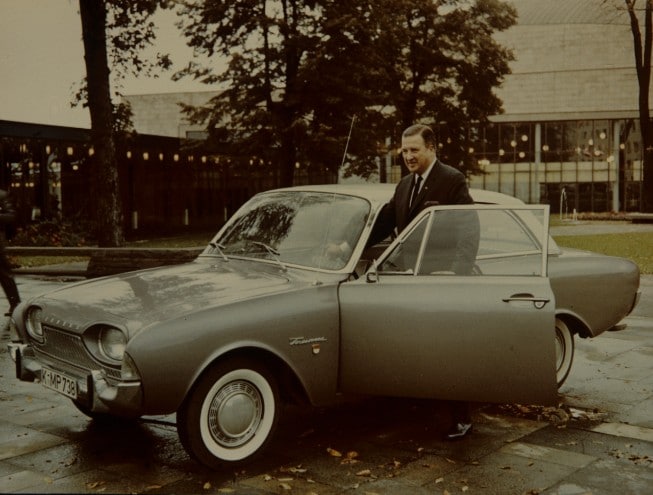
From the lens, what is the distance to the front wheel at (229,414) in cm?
470

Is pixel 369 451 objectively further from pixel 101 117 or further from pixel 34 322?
pixel 101 117

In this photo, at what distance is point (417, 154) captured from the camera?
5719 millimetres

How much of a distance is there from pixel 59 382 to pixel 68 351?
197mm

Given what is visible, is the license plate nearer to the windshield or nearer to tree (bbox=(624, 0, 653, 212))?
the windshield

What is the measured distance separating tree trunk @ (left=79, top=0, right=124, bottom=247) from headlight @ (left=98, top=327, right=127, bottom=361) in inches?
568

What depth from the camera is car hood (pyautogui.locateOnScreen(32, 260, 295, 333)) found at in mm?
4801

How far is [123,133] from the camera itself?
72.6 ft

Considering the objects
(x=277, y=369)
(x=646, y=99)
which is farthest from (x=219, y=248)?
(x=646, y=99)

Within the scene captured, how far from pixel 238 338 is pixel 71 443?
156 centimetres

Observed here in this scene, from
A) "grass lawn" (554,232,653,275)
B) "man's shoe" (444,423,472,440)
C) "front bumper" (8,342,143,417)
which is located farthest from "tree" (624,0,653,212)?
"front bumper" (8,342,143,417)

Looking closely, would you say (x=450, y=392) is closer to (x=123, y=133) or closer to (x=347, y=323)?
(x=347, y=323)

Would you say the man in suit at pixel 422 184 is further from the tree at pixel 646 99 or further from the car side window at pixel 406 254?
the tree at pixel 646 99

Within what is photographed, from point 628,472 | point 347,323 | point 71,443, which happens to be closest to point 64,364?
point 71,443

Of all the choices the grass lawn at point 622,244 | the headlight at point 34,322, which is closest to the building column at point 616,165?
the grass lawn at point 622,244
